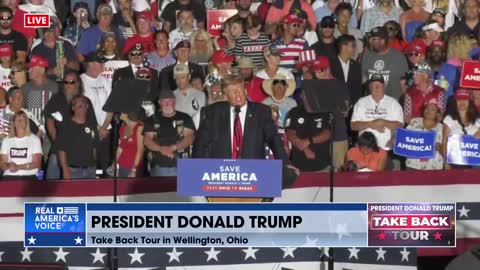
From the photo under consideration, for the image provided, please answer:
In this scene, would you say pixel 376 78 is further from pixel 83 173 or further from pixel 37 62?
pixel 37 62

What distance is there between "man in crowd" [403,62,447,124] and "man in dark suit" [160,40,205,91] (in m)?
2.48

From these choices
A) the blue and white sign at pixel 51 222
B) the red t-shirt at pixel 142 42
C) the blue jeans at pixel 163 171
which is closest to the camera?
the blue and white sign at pixel 51 222

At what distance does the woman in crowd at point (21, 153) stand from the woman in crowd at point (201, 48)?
112 inches

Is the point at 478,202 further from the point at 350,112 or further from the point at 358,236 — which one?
the point at 350,112

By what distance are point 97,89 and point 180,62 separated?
3.50ft

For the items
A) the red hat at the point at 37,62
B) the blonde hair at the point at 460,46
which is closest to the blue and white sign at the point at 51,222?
the red hat at the point at 37,62

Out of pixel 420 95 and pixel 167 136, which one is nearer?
pixel 167 136

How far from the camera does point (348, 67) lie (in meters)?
20.4

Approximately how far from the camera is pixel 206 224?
16141 mm

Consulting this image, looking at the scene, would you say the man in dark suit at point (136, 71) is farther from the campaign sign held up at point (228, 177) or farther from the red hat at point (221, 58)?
the campaign sign held up at point (228, 177)

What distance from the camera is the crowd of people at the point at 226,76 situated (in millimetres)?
18578

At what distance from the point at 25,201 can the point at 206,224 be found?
1.94 meters

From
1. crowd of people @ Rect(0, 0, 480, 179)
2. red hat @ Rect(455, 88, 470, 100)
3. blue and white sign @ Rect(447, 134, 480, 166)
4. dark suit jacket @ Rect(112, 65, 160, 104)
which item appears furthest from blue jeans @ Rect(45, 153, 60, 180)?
red hat @ Rect(455, 88, 470, 100)

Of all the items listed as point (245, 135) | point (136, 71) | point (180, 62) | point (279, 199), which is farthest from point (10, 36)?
point (279, 199)
